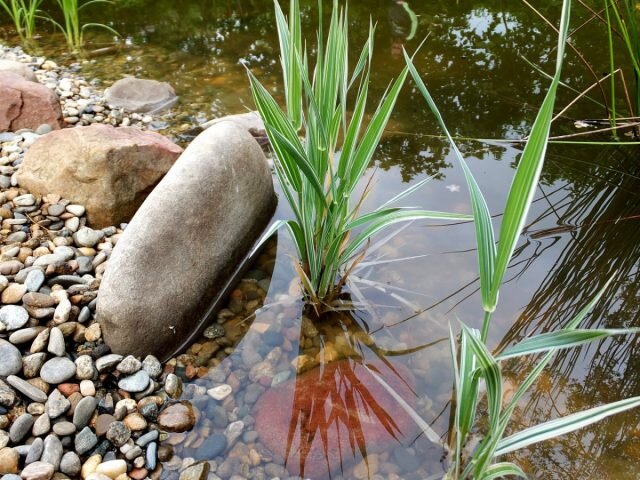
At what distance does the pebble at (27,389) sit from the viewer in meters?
1.47

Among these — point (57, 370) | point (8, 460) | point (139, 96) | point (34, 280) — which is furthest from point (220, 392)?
point (139, 96)

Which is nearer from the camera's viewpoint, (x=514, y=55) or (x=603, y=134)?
(x=603, y=134)

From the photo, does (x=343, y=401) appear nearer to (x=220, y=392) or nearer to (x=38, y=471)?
(x=220, y=392)

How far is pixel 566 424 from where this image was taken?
1.05 m

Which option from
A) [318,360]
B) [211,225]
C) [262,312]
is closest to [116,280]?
[211,225]

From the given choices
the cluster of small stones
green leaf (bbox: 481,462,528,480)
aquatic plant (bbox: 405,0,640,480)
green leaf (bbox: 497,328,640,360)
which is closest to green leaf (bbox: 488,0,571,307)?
aquatic plant (bbox: 405,0,640,480)

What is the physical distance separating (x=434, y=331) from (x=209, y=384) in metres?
0.76

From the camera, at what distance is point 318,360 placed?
1.79 m

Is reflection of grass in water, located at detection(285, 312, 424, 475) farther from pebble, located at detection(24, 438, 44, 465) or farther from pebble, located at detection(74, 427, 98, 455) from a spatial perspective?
pebble, located at detection(24, 438, 44, 465)

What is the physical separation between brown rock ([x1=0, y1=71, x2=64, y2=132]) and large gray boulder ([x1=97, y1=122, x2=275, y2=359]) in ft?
3.77

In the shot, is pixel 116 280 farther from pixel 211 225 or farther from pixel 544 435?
pixel 544 435

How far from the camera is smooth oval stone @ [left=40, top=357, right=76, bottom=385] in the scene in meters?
1.53

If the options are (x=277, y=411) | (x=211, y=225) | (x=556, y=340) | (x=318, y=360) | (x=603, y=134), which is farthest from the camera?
(x=603, y=134)

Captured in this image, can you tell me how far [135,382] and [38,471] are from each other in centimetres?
34
